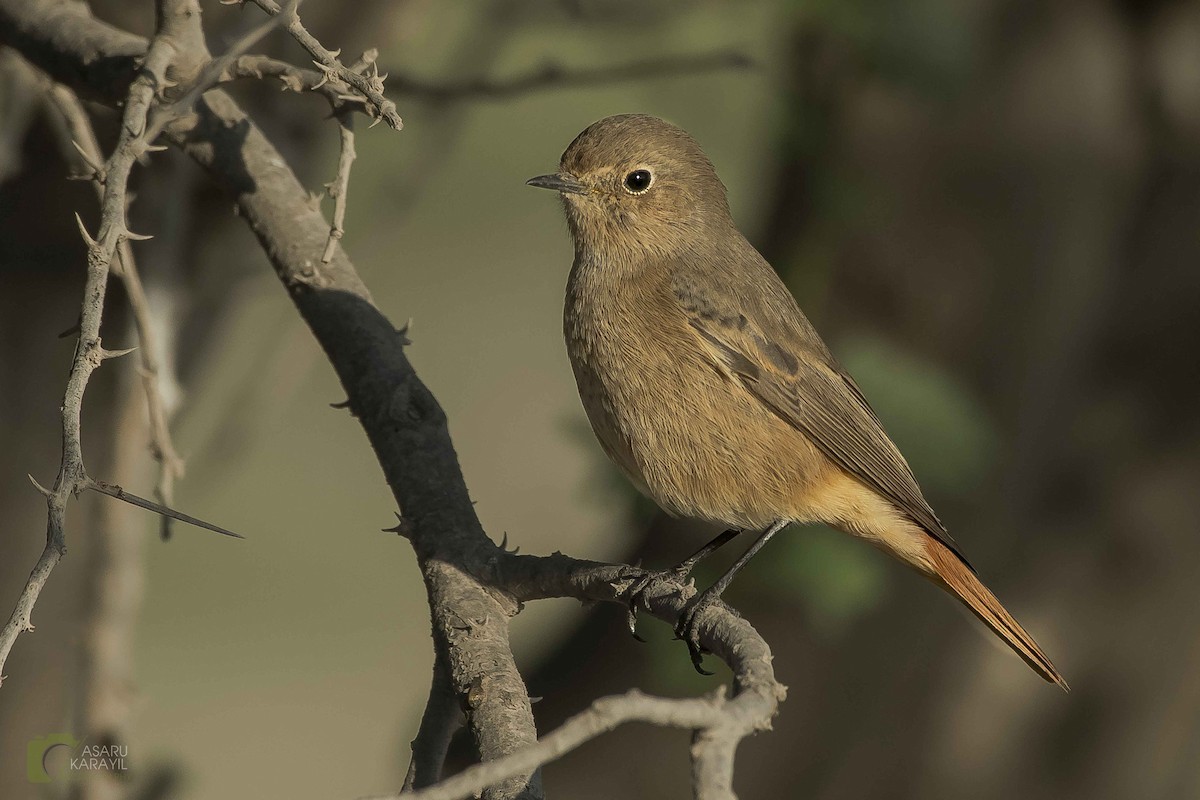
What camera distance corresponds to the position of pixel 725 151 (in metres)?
13.9

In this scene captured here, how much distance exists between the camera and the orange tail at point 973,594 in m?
3.85

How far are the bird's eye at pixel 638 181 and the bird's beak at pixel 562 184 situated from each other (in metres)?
0.14

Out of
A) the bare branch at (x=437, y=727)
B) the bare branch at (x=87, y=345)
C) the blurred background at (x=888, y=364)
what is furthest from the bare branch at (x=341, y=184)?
the blurred background at (x=888, y=364)

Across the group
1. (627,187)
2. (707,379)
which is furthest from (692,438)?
(627,187)

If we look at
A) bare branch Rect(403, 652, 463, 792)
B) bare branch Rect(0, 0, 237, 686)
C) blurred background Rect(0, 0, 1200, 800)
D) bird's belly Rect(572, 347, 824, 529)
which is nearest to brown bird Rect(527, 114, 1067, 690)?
bird's belly Rect(572, 347, 824, 529)

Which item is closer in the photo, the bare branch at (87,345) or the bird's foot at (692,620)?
the bare branch at (87,345)

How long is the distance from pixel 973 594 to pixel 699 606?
4.07 ft

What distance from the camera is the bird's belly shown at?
366cm

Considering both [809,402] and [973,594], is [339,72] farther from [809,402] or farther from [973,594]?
[973,594]

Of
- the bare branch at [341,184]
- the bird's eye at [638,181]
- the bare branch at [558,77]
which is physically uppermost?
the bare branch at [558,77]

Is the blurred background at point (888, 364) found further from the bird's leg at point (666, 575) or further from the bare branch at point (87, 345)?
the bare branch at point (87, 345)

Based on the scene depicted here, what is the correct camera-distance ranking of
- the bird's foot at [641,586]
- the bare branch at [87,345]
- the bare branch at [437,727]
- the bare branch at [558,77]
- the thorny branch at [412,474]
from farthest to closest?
the bare branch at [558,77] < the bird's foot at [641,586] < the bare branch at [437,727] < the bare branch at [87,345] < the thorny branch at [412,474]

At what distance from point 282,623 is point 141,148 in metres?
9.80

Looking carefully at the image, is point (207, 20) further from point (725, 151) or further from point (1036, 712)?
point (725, 151)
